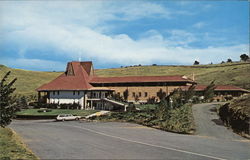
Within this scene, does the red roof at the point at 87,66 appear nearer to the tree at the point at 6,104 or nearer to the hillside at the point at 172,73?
the hillside at the point at 172,73

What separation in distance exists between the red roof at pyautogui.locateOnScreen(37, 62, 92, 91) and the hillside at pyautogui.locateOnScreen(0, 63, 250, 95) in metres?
18.1

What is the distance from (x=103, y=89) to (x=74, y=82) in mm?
9683

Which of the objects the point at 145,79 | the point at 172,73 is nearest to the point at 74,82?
the point at 145,79

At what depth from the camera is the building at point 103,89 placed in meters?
66.1

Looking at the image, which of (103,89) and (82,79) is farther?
(82,79)

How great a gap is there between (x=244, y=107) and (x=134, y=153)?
19123mm

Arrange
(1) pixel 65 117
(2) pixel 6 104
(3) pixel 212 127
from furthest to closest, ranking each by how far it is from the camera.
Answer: (1) pixel 65 117 → (3) pixel 212 127 → (2) pixel 6 104

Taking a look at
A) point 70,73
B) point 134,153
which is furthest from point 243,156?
point 70,73

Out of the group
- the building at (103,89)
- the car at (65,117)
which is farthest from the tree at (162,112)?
the building at (103,89)

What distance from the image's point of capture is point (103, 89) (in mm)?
66000

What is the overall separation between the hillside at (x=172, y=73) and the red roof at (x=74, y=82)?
18108 millimetres

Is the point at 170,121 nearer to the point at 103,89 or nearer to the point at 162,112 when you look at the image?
the point at 162,112

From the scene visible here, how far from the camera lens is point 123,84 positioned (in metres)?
70.5

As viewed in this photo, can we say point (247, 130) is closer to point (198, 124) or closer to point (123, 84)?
point (198, 124)
